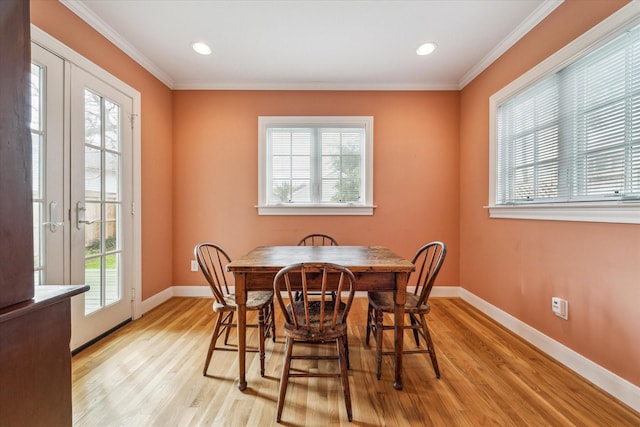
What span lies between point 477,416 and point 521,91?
2488mm

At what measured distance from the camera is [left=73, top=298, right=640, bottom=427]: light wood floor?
1446 mm

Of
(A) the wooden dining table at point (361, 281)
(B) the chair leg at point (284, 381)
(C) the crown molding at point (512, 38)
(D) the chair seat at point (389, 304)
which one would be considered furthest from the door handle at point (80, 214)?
(C) the crown molding at point (512, 38)

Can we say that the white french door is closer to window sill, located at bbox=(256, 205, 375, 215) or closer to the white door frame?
the white door frame

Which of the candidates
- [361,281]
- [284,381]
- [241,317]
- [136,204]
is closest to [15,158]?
[241,317]

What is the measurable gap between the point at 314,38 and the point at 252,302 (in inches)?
90.4

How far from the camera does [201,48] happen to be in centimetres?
261

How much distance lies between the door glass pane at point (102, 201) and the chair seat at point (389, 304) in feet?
7.42

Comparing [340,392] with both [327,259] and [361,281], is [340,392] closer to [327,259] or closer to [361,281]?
[361,281]

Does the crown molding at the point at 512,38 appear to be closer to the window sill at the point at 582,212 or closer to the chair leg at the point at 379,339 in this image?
the window sill at the point at 582,212

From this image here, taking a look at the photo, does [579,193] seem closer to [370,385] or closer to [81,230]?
[370,385]

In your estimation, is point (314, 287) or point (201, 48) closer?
point (314, 287)

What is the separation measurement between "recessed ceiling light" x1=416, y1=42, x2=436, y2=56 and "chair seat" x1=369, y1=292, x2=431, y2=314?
2.27 m

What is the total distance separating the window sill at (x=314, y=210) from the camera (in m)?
3.33

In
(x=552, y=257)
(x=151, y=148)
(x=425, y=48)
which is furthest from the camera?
(x=151, y=148)
